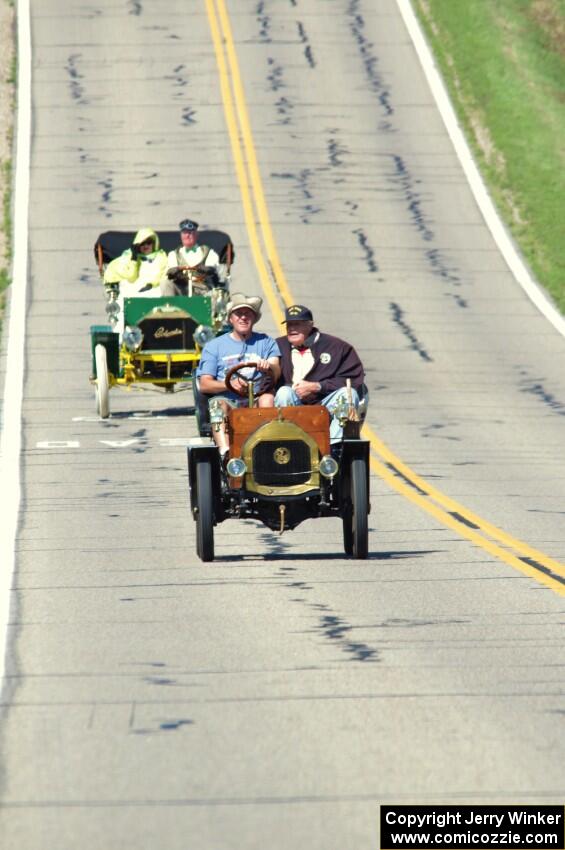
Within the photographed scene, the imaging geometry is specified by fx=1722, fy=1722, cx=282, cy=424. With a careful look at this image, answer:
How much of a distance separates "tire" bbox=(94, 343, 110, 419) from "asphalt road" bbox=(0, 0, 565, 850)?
243 millimetres

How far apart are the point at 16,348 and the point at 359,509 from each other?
15118mm

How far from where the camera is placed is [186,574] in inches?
462

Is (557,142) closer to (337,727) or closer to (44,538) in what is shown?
(44,538)

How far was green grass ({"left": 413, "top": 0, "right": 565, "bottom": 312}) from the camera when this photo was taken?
36.2 metres

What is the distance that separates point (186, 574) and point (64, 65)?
35.0 meters

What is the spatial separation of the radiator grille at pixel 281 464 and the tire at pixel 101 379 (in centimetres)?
866

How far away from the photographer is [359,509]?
1229cm

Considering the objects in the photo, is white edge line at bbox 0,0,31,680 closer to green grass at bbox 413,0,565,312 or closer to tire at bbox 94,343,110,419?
tire at bbox 94,343,110,419

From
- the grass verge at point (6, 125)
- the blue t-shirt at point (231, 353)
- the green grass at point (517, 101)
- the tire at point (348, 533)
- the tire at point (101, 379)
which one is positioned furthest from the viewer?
the green grass at point (517, 101)

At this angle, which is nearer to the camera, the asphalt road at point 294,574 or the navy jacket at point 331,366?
the asphalt road at point 294,574

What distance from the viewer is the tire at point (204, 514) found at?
12.1 metres

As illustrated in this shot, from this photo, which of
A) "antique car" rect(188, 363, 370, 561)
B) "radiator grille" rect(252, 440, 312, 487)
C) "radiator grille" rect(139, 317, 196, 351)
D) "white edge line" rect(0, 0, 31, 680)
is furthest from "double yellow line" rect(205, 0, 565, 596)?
"white edge line" rect(0, 0, 31, 680)
